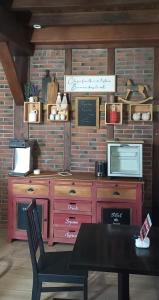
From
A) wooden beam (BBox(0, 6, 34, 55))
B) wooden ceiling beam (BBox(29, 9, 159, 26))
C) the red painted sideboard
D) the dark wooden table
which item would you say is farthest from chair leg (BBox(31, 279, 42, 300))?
wooden ceiling beam (BBox(29, 9, 159, 26))

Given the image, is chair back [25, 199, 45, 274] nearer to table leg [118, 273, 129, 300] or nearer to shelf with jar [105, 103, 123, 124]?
table leg [118, 273, 129, 300]

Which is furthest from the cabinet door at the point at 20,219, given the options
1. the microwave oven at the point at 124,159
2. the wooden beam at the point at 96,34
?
the wooden beam at the point at 96,34

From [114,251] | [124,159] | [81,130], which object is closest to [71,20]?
[81,130]

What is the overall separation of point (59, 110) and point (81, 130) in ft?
1.24

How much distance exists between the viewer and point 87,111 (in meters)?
4.20

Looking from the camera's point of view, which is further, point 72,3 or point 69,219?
point 69,219

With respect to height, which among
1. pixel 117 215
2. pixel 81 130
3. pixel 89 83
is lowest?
pixel 117 215

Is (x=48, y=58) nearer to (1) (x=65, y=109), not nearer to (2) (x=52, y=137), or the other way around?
(1) (x=65, y=109)

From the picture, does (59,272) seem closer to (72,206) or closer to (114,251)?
(114,251)

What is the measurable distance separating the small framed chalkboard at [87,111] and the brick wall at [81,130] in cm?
7

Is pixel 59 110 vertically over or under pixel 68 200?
over

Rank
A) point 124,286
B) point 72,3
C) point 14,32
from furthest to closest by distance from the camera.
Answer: point 14,32 < point 72,3 < point 124,286

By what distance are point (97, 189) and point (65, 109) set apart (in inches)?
43.8

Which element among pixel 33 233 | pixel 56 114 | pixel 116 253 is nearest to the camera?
pixel 116 253
